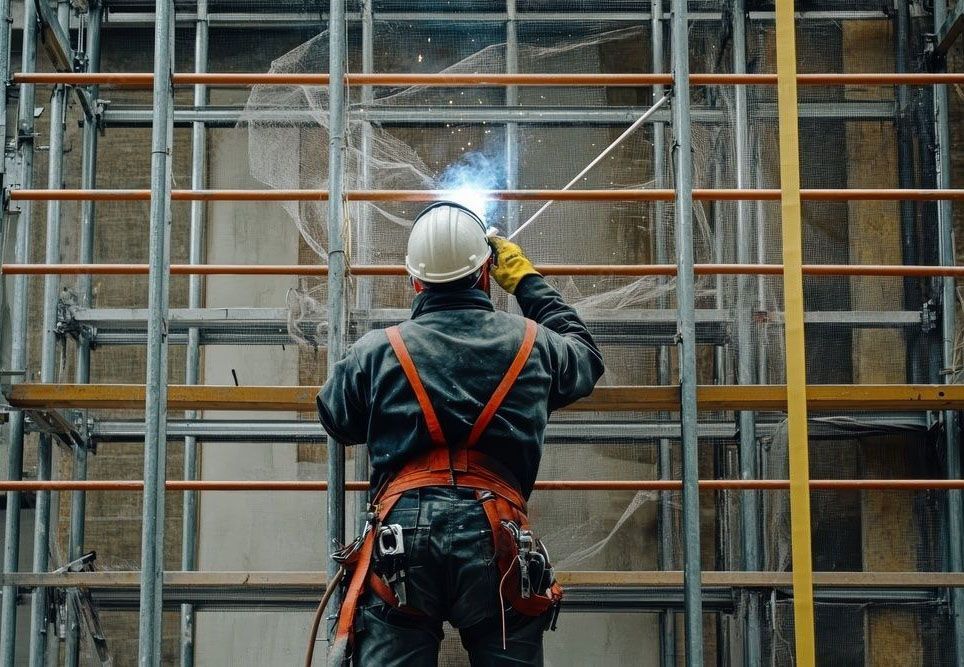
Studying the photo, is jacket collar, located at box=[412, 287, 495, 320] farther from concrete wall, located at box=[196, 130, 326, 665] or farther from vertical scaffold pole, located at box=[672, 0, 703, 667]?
concrete wall, located at box=[196, 130, 326, 665]

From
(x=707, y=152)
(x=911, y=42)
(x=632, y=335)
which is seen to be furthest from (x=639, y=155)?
(x=911, y=42)

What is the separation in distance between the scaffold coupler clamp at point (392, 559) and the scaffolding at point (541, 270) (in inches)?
57.0

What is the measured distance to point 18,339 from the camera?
259 inches

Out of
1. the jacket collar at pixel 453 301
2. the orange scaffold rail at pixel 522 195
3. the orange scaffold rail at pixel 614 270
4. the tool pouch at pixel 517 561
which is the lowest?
the tool pouch at pixel 517 561

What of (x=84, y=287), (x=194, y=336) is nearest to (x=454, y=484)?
(x=194, y=336)

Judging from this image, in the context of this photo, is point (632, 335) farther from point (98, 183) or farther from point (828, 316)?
point (98, 183)

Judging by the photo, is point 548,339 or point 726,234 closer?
point 548,339

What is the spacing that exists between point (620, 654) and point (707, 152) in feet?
8.74

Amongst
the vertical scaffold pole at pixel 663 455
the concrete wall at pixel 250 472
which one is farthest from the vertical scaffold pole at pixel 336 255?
the concrete wall at pixel 250 472

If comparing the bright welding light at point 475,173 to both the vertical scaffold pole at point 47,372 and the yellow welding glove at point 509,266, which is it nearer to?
the vertical scaffold pole at point 47,372

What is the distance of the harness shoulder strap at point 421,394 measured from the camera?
433 cm

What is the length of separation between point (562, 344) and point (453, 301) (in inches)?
15.3

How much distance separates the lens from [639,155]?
7.41 meters

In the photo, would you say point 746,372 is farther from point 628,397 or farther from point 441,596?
point 441,596
